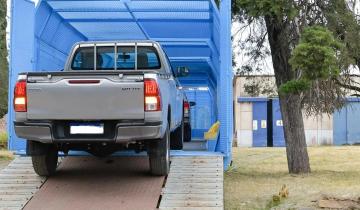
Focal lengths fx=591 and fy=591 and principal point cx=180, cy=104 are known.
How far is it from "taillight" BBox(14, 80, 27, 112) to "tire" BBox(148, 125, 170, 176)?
6.31 ft

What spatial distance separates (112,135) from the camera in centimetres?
797

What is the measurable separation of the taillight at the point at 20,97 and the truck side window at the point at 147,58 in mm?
2453

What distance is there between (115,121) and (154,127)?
21.0 inches

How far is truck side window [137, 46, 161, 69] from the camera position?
32.6 ft

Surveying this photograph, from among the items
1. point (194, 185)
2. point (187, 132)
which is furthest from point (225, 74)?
point (187, 132)

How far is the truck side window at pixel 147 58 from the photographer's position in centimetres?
995

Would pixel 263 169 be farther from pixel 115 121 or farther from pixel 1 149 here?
pixel 1 149

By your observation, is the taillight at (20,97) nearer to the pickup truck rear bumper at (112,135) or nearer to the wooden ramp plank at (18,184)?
the pickup truck rear bumper at (112,135)

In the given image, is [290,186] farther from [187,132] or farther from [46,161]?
[46,161]

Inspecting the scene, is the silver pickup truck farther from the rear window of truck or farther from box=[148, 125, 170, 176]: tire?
the rear window of truck

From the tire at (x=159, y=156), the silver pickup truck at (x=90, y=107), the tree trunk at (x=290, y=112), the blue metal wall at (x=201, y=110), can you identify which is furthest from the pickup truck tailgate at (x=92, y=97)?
the blue metal wall at (x=201, y=110)

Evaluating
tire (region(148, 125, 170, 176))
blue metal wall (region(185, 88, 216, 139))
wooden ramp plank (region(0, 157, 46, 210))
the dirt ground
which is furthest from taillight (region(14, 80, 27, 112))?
blue metal wall (region(185, 88, 216, 139))

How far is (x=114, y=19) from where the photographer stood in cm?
1369

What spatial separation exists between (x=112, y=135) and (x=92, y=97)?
1.91ft
